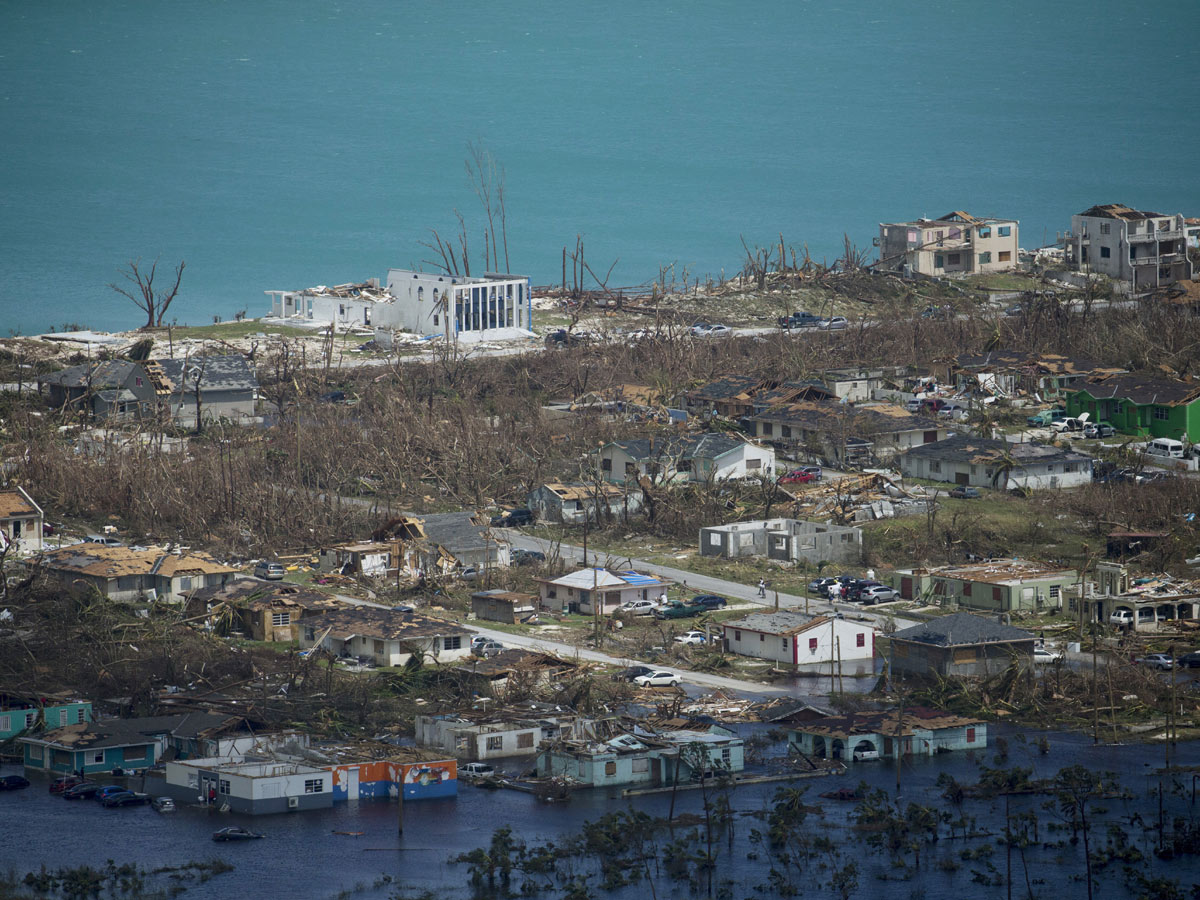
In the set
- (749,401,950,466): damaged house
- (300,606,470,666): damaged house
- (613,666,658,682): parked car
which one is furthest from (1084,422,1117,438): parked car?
(300,606,470,666): damaged house

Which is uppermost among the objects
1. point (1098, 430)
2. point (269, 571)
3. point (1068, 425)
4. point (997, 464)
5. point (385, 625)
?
point (1068, 425)

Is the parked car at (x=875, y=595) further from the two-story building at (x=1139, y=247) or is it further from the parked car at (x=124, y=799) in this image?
the two-story building at (x=1139, y=247)

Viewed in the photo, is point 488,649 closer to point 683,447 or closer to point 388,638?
point 388,638

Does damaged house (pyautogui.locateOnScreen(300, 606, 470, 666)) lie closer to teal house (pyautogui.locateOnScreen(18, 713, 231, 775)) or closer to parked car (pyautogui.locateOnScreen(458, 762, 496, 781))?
teal house (pyautogui.locateOnScreen(18, 713, 231, 775))

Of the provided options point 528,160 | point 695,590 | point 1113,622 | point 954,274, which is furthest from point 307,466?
point 528,160

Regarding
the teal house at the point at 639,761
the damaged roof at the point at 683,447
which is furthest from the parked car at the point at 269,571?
the teal house at the point at 639,761

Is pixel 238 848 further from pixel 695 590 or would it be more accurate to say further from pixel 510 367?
Result: pixel 510 367

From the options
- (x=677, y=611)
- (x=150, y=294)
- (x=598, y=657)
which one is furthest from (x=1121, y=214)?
(x=598, y=657)
